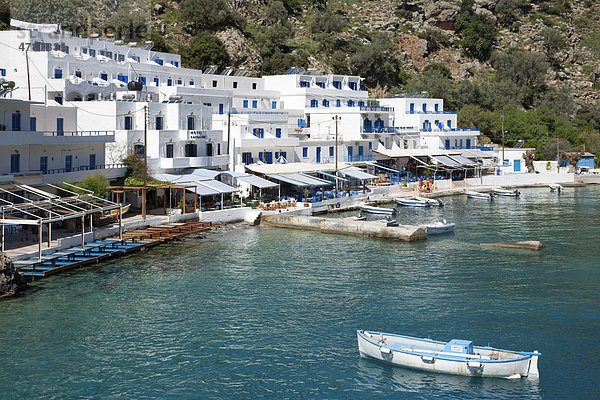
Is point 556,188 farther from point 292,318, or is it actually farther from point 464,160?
point 292,318

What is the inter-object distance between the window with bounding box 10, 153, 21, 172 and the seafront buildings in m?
0.07

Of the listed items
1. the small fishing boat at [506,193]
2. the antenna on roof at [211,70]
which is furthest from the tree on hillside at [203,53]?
the small fishing boat at [506,193]

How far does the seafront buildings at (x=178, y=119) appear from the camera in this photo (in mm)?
50425

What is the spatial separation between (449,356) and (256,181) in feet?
123

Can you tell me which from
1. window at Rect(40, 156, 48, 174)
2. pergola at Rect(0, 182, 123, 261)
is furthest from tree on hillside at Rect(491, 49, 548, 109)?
pergola at Rect(0, 182, 123, 261)

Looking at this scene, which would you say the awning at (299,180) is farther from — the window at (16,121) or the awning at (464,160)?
the awning at (464,160)

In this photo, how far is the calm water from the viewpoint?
76.7 feet

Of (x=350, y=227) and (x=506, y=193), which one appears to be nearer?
(x=350, y=227)

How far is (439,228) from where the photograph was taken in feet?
167

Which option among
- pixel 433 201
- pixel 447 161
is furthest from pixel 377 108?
pixel 433 201

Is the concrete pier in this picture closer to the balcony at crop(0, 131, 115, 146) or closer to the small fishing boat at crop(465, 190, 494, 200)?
the balcony at crop(0, 131, 115, 146)

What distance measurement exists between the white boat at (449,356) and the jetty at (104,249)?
62.1 feet

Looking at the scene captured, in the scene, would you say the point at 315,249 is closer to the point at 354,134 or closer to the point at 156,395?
the point at 156,395

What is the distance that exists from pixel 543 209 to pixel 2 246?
47964 mm
